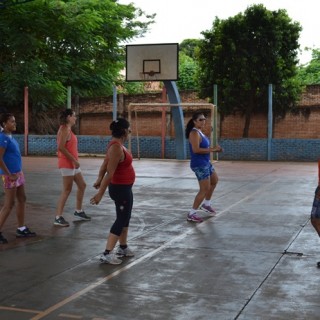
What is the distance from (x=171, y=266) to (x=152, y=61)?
17.3m

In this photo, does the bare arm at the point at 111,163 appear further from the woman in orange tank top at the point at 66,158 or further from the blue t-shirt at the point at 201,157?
the blue t-shirt at the point at 201,157

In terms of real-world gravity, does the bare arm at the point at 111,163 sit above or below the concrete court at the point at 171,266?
above

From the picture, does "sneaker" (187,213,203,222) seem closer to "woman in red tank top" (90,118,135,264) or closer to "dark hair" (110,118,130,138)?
"woman in red tank top" (90,118,135,264)

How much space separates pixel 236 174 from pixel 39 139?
11869 millimetres

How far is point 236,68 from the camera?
76.6 ft

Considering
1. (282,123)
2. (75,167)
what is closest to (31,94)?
(282,123)

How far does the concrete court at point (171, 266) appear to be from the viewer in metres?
4.66

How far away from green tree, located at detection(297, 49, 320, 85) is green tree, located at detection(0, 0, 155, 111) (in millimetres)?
10502

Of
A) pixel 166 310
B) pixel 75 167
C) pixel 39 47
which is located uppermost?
pixel 39 47

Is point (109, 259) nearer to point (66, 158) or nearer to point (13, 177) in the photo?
point (13, 177)

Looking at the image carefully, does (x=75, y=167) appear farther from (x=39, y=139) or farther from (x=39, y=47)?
(x=39, y=47)

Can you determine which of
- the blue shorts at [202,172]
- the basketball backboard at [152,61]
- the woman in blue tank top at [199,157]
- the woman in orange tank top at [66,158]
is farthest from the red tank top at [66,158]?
the basketball backboard at [152,61]

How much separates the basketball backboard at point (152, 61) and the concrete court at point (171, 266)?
40.2ft

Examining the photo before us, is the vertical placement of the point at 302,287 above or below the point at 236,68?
below
